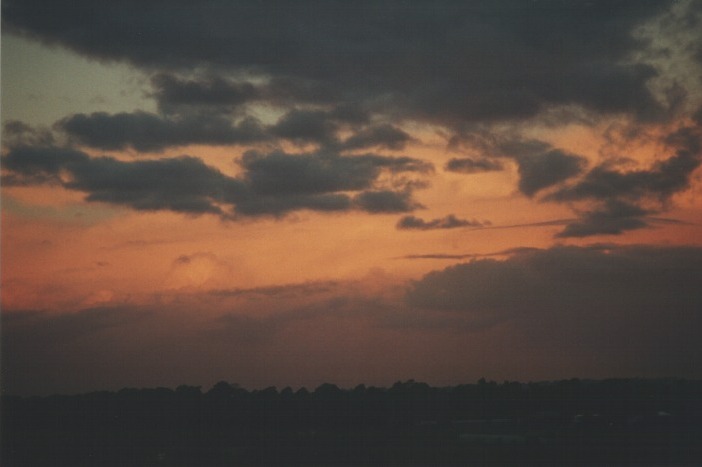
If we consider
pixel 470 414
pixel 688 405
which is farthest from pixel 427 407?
pixel 688 405

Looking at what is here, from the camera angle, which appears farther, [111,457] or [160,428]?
[160,428]

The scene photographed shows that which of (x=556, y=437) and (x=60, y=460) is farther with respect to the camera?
(x=556, y=437)

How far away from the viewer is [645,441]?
83.9m

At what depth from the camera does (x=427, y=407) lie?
129 m

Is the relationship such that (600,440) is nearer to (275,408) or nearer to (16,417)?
(275,408)

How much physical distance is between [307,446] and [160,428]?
3115 cm

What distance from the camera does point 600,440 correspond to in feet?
281

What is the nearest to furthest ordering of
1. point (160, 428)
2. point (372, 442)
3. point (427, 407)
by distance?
point (372, 442), point (160, 428), point (427, 407)

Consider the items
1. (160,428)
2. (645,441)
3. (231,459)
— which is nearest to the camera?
(231,459)

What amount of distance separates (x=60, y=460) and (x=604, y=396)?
84125mm

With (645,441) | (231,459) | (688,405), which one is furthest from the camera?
(688,405)

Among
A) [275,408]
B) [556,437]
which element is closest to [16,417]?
[275,408]

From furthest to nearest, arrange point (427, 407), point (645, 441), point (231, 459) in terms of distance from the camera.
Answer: point (427, 407)
point (645, 441)
point (231, 459)

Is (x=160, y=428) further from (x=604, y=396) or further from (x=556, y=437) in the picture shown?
(x=604, y=396)
